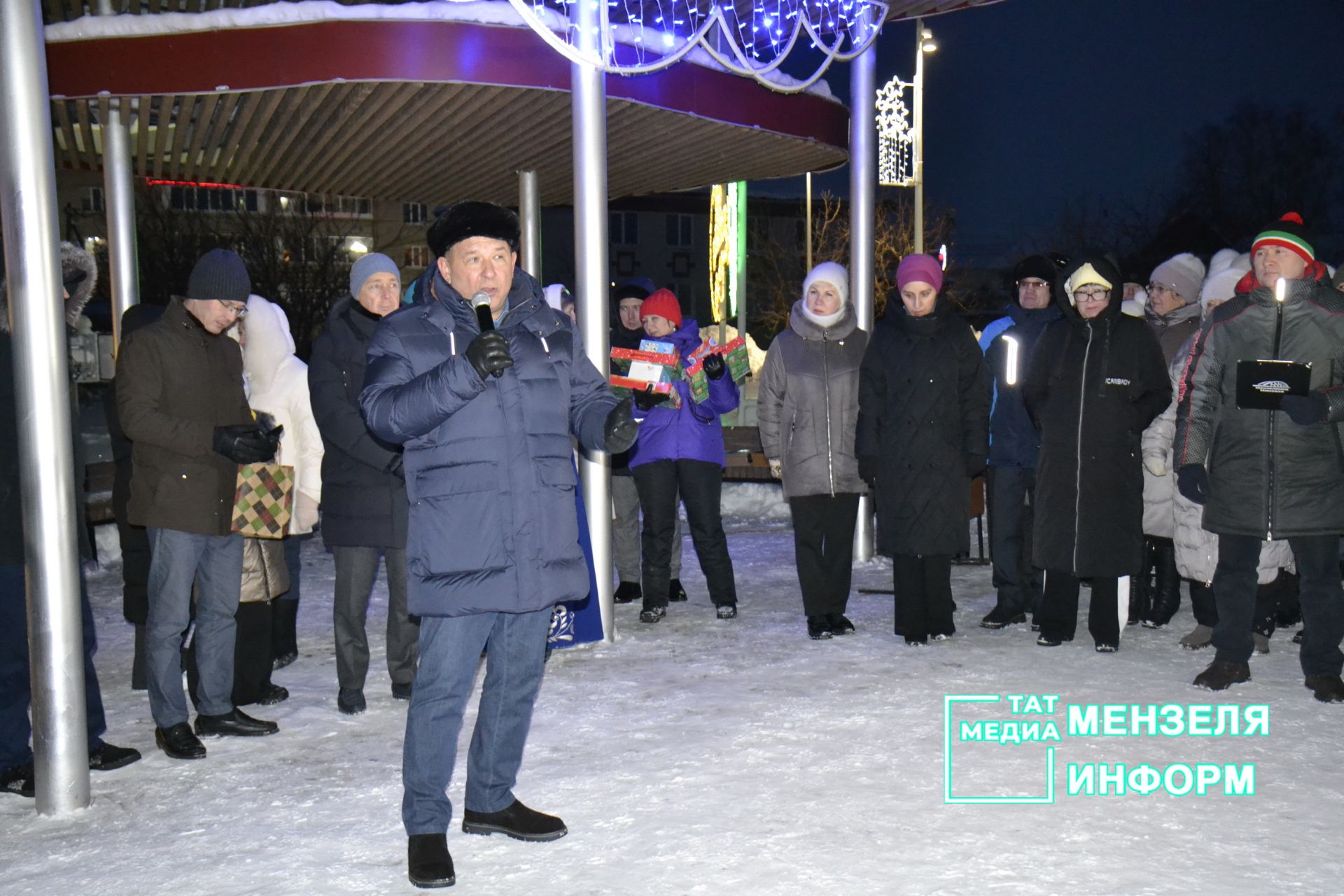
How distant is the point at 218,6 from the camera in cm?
980

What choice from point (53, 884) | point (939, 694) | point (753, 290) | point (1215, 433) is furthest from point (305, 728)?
point (753, 290)

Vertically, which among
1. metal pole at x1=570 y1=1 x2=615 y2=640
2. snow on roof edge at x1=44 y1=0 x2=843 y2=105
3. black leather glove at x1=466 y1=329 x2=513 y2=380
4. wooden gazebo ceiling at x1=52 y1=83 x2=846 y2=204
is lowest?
black leather glove at x1=466 y1=329 x2=513 y2=380

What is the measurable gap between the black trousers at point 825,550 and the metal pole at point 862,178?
2737 millimetres

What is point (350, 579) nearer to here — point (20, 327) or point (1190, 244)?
point (20, 327)

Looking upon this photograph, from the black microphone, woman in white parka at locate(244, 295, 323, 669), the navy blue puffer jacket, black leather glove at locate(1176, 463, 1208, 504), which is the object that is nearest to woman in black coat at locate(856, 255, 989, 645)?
black leather glove at locate(1176, 463, 1208, 504)

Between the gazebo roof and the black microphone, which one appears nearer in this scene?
the black microphone

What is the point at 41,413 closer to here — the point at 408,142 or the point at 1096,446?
the point at 1096,446

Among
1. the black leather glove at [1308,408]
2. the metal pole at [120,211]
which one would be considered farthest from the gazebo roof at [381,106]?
the black leather glove at [1308,408]

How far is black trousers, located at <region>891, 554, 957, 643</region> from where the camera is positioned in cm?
678

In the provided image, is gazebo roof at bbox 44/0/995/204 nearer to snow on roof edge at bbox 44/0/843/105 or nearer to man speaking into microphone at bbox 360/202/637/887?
snow on roof edge at bbox 44/0/843/105

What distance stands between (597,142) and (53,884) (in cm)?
437

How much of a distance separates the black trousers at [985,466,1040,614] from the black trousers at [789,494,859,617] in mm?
959

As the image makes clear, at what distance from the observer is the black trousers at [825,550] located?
6988mm

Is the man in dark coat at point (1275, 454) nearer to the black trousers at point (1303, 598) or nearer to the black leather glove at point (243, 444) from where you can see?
the black trousers at point (1303, 598)
